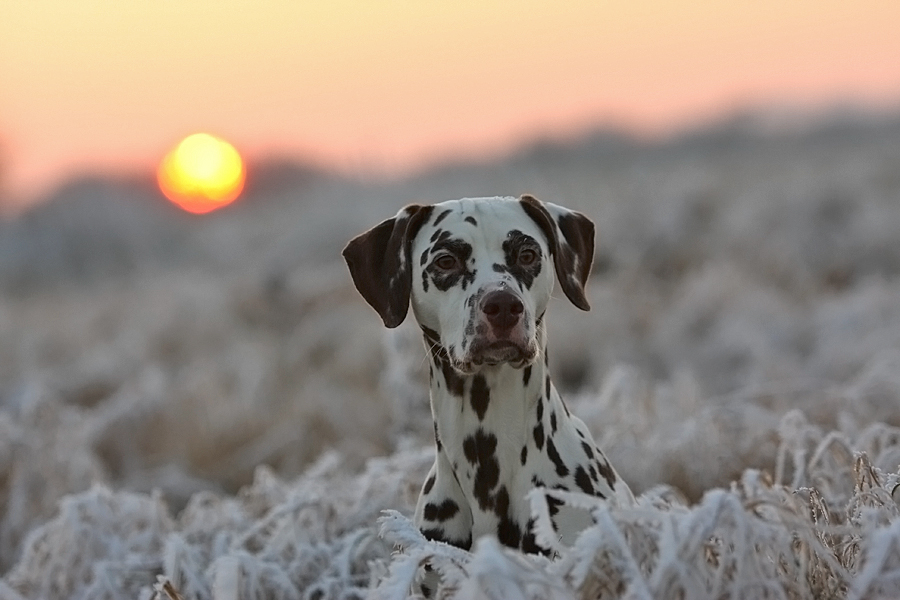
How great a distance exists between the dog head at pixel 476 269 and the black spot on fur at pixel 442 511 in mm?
450

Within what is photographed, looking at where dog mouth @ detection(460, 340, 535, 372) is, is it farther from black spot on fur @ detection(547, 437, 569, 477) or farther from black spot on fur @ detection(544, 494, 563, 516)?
black spot on fur @ detection(544, 494, 563, 516)

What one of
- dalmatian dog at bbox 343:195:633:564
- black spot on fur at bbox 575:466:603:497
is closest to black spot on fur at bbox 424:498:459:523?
dalmatian dog at bbox 343:195:633:564

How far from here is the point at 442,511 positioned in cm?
380

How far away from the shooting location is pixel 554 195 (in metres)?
18.8

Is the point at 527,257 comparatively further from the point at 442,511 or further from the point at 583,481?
the point at 442,511

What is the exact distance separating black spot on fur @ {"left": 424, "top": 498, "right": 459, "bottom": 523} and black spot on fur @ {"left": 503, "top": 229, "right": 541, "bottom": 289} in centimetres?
73

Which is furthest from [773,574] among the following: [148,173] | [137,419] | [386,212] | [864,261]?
[148,173]

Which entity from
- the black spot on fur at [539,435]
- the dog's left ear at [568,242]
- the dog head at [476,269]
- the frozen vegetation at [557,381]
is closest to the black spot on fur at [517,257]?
the dog head at [476,269]

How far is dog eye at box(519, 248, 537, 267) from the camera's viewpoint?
380cm

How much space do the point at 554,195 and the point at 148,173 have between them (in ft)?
59.6

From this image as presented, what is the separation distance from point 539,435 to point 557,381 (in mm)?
6441

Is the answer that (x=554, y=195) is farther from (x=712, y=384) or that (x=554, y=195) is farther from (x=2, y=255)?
(x=2, y=255)

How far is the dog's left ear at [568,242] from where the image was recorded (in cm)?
397

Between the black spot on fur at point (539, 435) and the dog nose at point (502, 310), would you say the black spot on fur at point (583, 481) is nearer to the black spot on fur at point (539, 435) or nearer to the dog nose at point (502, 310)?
the black spot on fur at point (539, 435)
